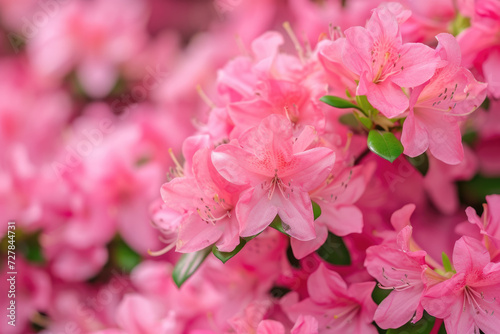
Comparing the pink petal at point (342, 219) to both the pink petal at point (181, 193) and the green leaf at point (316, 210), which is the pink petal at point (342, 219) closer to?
the green leaf at point (316, 210)

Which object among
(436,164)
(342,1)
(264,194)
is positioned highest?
(264,194)

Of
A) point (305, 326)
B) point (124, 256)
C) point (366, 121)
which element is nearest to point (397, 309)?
point (305, 326)

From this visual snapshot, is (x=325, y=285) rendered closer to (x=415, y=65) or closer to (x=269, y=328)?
(x=269, y=328)

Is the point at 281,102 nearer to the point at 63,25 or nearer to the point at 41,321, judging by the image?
the point at 41,321

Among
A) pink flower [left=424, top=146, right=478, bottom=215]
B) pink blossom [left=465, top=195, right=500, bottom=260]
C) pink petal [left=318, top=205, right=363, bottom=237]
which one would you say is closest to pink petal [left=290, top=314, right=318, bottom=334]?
pink petal [left=318, top=205, right=363, bottom=237]

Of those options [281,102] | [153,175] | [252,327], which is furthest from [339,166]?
[153,175]

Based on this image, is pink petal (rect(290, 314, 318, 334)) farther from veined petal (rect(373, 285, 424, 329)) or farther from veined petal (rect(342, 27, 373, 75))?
veined petal (rect(342, 27, 373, 75))
